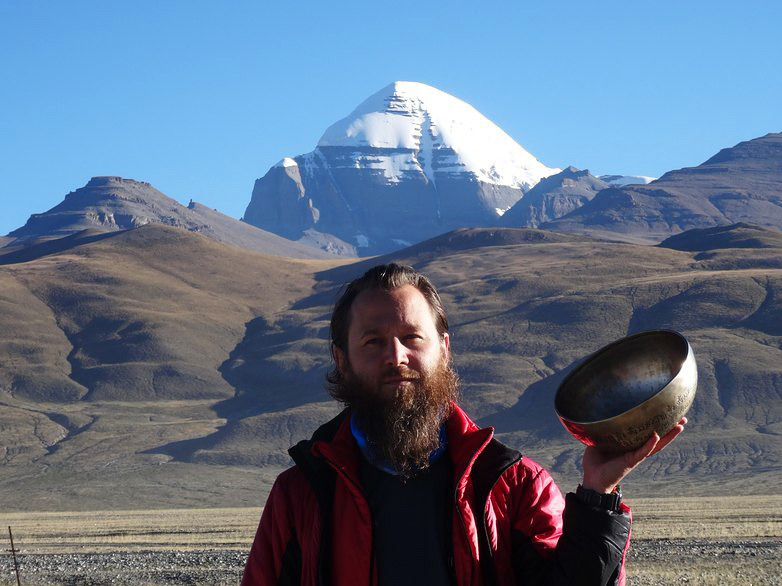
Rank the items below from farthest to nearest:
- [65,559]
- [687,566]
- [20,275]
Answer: [20,275]
[65,559]
[687,566]

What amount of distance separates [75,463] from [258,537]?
91.5m

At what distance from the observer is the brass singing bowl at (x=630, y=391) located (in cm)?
369

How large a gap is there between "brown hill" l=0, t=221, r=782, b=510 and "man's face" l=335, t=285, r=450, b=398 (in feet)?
219

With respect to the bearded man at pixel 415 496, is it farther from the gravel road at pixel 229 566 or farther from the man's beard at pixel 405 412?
the gravel road at pixel 229 566

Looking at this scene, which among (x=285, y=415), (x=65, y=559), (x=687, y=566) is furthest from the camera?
(x=285, y=415)

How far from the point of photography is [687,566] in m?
21.2

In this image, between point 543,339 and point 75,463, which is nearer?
point 75,463

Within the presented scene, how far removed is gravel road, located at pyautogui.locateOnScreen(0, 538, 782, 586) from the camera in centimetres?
1970

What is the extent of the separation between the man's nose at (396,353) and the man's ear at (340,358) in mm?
253

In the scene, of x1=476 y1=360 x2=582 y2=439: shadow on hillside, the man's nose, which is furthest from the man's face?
x1=476 y1=360 x2=582 y2=439: shadow on hillside

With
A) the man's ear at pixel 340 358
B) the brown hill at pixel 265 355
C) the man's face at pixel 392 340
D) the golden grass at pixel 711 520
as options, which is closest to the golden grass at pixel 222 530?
the golden grass at pixel 711 520

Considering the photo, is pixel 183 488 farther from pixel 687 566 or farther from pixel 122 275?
pixel 122 275

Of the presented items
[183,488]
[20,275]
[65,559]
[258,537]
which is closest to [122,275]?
[20,275]

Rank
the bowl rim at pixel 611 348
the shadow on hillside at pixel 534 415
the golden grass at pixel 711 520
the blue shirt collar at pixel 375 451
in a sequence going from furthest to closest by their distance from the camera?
the shadow on hillside at pixel 534 415 < the golden grass at pixel 711 520 < the blue shirt collar at pixel 375 451 < the bowl rim at pixel 611 348
